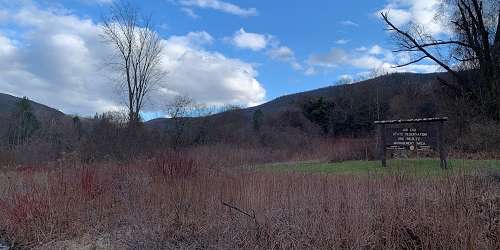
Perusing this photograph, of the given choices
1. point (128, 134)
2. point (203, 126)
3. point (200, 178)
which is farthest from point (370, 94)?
point (200, 178)

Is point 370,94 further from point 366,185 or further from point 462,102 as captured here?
point 366,185

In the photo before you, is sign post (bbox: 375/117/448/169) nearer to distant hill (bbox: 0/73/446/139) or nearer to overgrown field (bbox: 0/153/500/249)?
overgrown field (bbox: 0/153/500/249)

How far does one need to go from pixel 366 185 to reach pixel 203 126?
36116 millimetres

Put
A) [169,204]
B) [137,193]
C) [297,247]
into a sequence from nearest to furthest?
[297,247], [169,204], [137,193]

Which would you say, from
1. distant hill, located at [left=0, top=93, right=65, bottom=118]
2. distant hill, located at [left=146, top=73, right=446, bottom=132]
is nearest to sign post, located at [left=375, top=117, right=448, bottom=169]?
A: distant hill, located at [left=146, top=73, right=446, bottom=132]

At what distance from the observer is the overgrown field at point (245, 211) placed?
5.99 metres

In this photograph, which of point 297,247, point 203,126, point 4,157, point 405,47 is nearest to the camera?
point 297,247

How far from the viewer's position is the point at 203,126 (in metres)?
43.2

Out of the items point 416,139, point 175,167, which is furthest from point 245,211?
point 416,139

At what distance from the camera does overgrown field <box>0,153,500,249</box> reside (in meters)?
5.99

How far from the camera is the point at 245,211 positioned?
7062 millimetres

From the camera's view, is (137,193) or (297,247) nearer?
(297,247)

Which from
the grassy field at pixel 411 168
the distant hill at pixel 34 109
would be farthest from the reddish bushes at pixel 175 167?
the distant hill at pixel 34 109

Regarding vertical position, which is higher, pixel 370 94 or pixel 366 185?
pixel 370 94
